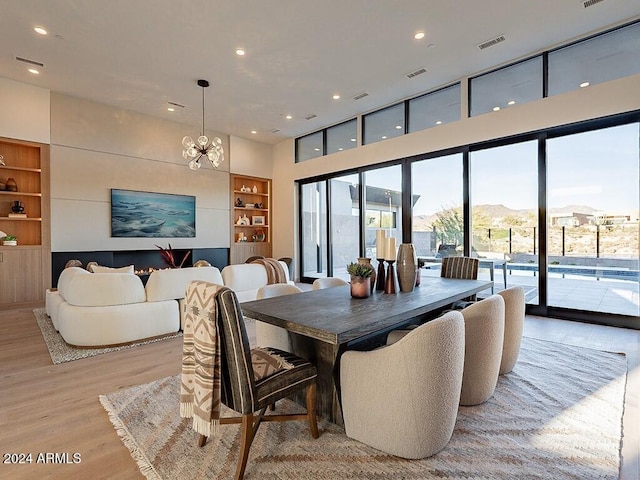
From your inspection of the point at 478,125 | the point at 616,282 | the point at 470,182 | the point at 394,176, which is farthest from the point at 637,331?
the point at 394,176

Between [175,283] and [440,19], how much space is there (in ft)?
13.7

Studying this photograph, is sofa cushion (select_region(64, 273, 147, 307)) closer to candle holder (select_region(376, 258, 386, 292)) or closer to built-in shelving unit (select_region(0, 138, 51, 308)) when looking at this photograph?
candle holder (select_region(376, 258, 386, 292))

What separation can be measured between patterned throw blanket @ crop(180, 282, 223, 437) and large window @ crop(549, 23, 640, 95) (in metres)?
5.11

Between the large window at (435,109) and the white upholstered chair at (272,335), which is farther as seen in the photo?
the large window at (435,109)

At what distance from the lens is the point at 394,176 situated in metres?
6.40

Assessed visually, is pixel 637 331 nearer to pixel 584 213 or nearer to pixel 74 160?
pixel 584 213

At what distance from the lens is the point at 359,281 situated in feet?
7.84

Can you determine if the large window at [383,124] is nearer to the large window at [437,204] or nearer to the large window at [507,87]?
the large window at [437,204]

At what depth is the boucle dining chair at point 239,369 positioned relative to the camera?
1.51m

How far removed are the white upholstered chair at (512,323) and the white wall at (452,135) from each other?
3045 millimetres

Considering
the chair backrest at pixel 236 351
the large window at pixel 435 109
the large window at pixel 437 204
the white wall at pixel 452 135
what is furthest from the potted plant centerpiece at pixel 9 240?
the large window at pixel 435 109

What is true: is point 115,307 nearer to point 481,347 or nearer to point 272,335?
point 272,335

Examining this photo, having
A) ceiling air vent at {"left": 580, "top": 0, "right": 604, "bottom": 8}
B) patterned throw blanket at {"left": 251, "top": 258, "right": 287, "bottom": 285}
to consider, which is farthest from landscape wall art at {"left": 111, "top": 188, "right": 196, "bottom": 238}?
ceiling air vent at {"left": 580, "top": 0, "right": 604, "bottom": 8}

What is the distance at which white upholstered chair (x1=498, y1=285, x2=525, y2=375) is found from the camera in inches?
99.2
